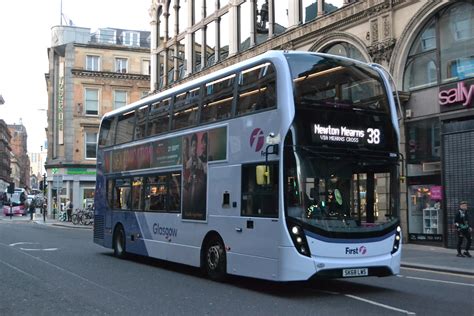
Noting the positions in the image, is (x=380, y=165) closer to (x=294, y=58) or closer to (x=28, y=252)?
(x=294, y=58)

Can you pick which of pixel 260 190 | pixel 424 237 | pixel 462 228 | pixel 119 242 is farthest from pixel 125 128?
pixel 424 237

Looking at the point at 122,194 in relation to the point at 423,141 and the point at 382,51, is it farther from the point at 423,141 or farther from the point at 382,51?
the point at 382,51

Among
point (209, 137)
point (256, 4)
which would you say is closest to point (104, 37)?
point (256, 4)

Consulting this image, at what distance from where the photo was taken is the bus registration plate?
9.17 metres

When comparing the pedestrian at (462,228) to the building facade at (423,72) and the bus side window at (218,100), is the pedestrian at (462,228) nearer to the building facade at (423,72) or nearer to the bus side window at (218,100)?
the building facade at (423,72)

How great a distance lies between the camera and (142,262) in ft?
49.1

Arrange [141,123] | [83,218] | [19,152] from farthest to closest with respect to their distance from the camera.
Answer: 1. [19,152]
2. [83,218]
3. [141,123]

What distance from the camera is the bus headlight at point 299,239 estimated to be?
29.5 ft

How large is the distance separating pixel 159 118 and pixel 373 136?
5887 millimetres

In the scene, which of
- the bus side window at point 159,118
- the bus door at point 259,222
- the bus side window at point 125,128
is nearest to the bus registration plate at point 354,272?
the bus door at point 259,222

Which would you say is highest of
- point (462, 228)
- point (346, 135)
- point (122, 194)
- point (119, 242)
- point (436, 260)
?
point (346, 135)

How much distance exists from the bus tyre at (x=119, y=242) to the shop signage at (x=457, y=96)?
11616 mm

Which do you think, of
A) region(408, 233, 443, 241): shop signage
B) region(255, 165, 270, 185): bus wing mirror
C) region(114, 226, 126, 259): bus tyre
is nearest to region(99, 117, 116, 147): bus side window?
region(114, 226, 126, 259): bus tyre

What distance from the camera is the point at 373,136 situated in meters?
9.90
